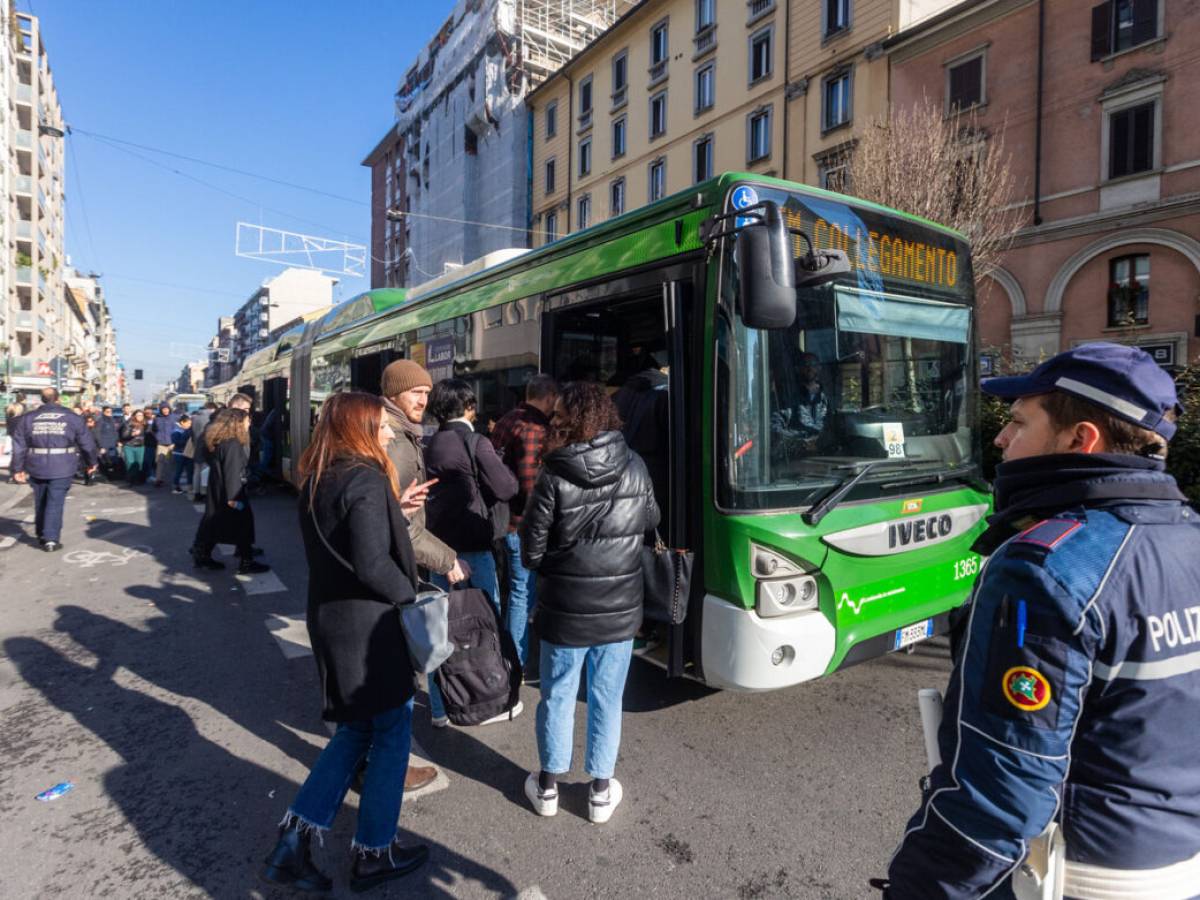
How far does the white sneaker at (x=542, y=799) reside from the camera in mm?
3025

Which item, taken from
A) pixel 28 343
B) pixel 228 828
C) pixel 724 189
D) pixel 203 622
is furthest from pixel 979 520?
pixel 28 343

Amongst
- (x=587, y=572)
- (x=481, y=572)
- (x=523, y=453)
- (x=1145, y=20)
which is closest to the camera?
(x=587, y=572)

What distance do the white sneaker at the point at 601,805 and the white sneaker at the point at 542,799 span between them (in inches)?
6.1

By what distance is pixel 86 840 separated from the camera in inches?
113

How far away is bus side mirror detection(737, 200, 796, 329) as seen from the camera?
3.12m

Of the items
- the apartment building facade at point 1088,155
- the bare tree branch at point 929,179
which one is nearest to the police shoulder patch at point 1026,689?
the bare tree branch at point 929,179

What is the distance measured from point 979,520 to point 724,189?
250 centimetres

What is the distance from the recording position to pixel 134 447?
16.0 m

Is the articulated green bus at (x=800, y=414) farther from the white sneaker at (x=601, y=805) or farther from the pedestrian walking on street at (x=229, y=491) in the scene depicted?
the pedestrian walking on street at (x=229, y=491)

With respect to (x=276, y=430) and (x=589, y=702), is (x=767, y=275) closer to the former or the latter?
(x=589, y=702)

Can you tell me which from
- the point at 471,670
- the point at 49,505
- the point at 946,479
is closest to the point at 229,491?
the point at 49,505

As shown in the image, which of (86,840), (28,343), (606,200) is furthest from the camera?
(28,343)

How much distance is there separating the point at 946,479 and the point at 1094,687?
10.2 ft

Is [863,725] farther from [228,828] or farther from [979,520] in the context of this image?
[228,828]
